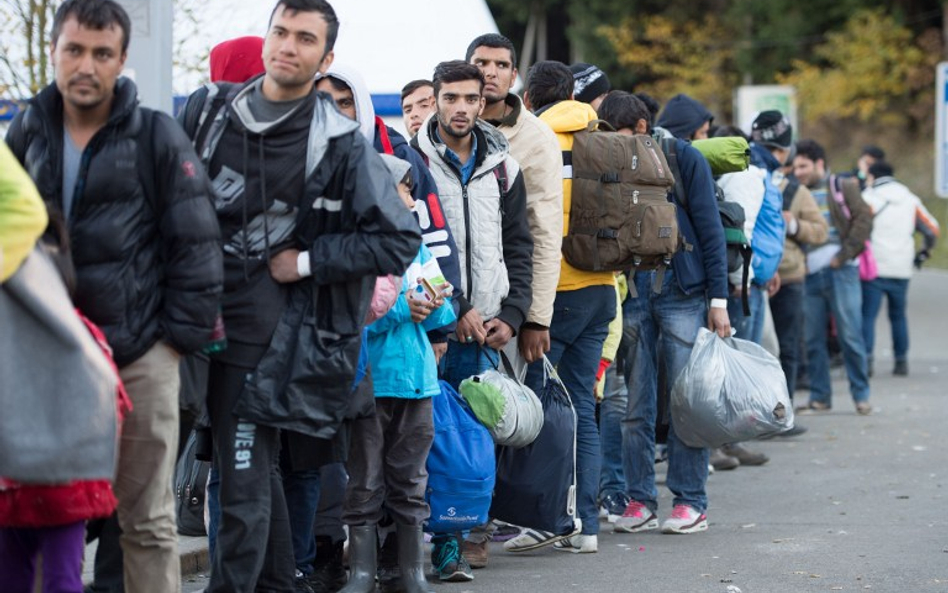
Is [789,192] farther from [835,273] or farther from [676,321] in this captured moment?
[676,321]

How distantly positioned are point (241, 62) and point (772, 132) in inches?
247

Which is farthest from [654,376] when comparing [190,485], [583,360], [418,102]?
[190,485]

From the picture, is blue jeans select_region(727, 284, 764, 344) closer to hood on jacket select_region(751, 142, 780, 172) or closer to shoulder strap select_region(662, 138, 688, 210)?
hood on jacket select_region(751, 142, 780, 172)

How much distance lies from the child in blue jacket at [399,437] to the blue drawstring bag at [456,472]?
0.23 meters

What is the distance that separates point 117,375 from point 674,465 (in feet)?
14.5

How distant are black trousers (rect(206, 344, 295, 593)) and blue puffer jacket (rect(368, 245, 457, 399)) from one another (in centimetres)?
94

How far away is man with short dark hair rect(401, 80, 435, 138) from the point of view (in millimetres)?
8469

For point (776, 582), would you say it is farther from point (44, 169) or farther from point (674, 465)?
point (44, 169)

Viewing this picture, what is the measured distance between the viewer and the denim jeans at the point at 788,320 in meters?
13.5

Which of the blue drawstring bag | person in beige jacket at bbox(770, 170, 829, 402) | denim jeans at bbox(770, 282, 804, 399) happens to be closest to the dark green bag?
the blue drawstring bag

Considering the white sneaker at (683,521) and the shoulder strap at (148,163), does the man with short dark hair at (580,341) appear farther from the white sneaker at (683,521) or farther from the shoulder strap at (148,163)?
the shoulder strap at (148,163)

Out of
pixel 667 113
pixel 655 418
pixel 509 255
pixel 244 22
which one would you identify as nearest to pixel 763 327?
pixel 667 113

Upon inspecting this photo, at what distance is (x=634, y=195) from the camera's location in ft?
26.4

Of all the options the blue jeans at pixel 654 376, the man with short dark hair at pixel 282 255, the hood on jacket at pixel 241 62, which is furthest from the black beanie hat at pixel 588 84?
the man with short dark hair at pixel 282 255
